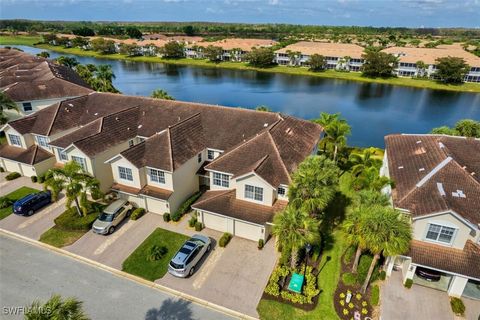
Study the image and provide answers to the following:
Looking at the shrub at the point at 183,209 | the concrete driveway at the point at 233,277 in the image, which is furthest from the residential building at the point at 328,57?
the concrete driveway at the point at 233,277

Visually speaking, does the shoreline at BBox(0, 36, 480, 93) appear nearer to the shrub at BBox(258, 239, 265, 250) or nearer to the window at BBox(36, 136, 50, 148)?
the shrub at BBox(258, 239, 265, 250)

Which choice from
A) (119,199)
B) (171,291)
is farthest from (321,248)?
(119,199)

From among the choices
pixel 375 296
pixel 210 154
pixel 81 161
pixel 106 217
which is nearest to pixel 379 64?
pixel 210 154

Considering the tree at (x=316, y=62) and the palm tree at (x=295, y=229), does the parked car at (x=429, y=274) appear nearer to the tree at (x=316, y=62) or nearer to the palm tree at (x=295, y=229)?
the palm tree at (x=295, y=229)

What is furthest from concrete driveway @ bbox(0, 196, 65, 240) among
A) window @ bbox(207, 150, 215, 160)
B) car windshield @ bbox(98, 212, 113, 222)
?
window @ bbox(207, 150, 215, 160)

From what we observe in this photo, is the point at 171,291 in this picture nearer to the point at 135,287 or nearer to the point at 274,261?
the point at 135,287

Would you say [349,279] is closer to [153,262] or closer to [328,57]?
[153,262]
